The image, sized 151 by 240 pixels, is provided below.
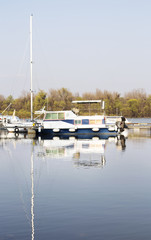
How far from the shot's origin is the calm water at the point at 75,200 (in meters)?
11.4

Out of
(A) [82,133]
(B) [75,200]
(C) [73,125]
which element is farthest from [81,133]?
(B) [75,200]

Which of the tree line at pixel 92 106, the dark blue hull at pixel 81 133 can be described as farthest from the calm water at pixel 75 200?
the tree line at pixel 92 106

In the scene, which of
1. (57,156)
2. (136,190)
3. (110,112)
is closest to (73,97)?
(110,112)

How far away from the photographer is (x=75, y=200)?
15.3 meters

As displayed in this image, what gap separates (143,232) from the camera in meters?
11.2

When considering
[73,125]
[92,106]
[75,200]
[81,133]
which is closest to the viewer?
[75,200]

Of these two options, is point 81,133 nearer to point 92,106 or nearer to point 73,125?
point 73,125

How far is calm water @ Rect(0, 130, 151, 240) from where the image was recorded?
37.4ft

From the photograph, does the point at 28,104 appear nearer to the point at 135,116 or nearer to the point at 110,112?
the point at 110,112

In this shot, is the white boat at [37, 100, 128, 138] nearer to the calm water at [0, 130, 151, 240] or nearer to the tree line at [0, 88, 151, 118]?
the calm water at [0, 130, 151, 240]

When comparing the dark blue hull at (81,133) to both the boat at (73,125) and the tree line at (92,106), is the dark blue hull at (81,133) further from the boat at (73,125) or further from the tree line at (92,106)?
the tree line at (92,106)

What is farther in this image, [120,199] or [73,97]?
[73,97]

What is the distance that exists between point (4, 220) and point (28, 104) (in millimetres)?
124857

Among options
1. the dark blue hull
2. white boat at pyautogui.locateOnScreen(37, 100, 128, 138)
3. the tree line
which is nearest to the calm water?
white boat at pyautogui.locateOnScreen(37, 100, 128, 138)
